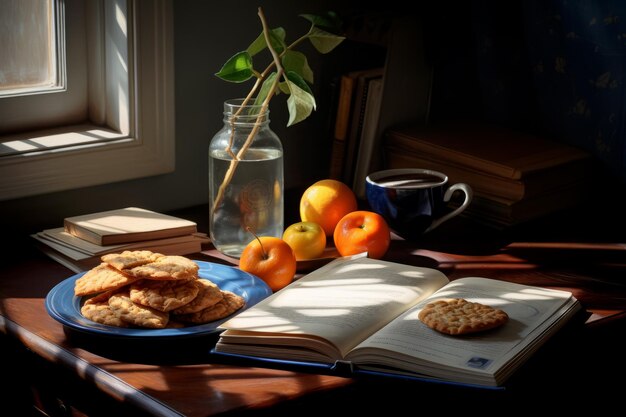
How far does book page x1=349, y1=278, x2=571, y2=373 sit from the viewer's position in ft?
3.36

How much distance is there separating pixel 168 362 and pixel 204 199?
2.30 feet

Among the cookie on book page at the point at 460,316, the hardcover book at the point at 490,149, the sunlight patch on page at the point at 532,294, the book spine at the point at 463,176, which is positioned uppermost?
the hardcover book at the point at 490,149

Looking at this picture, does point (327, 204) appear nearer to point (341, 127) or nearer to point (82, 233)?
point (341, 127)

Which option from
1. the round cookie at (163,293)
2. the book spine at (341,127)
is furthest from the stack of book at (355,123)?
the round cookie at (163,293)

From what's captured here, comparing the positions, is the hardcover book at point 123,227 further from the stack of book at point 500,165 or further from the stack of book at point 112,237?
the stack of book at point 500,165

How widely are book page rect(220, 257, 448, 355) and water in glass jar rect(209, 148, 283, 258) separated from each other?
170 millimetres

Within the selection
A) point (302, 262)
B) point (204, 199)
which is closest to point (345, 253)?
point (302, 262)

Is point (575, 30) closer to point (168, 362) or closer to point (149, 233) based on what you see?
point (149, 233)

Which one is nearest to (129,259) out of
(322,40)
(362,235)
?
(362,235)

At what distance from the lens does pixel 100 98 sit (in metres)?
1.63

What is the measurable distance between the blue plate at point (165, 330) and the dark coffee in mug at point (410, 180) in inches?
15.3

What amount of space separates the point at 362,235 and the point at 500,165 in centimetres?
34

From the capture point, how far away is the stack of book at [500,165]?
1.62 metres

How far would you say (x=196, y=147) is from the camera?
1.71 meters
